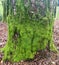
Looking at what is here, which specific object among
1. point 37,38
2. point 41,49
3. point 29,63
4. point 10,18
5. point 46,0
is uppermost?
point 46,0

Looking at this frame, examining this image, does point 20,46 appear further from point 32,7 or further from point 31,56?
point 32,7

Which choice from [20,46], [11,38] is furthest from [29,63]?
[11,38]

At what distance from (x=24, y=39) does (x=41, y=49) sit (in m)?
0.46

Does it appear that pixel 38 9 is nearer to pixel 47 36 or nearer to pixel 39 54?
pixel 47 36

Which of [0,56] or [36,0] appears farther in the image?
[0,56]

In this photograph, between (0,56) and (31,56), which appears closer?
(31,56)

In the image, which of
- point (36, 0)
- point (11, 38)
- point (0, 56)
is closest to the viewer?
point (36, 0)

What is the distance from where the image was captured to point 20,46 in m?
4.34

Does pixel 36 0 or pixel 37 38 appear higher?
pixel 36 0

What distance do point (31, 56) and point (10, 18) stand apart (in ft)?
3.19

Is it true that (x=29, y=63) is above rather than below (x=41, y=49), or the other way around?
below

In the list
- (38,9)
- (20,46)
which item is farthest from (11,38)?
(38,9)

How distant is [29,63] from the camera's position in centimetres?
431

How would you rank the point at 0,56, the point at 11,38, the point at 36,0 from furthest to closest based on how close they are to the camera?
the point at 0,56 < the point at 11,38 < the point at 36,0
